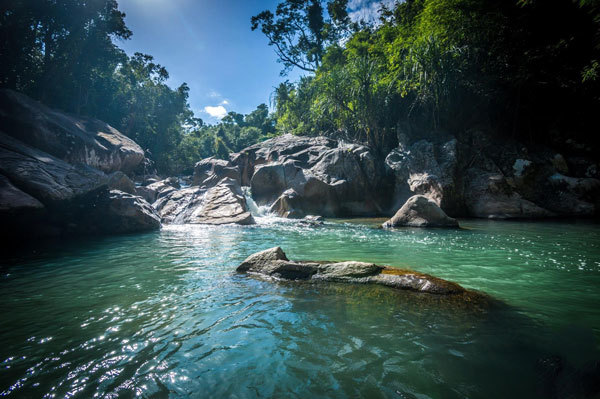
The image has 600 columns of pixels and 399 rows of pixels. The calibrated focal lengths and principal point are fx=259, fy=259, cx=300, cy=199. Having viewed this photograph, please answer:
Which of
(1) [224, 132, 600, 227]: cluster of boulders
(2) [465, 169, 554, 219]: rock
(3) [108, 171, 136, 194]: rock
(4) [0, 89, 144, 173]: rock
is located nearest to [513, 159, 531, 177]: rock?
(1) [224, 132, 600, 227]: cluster of boulders

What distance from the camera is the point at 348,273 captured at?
13.6 ft

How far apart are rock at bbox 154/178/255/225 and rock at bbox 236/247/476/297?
7869 mm

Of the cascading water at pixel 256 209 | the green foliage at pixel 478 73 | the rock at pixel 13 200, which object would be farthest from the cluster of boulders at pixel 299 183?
the green foliage at pixel 478 73

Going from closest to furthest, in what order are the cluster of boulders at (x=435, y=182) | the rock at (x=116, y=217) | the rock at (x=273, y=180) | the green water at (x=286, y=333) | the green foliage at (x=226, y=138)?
the green water at (x=286, y=333) → the rock at (x=116, y=217) → the cluster of boulders at (x=435, y=182) → the rock at (x=273, y=180) → the green foliage at (x=226, y=138)

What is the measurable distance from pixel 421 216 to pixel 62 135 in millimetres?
17294

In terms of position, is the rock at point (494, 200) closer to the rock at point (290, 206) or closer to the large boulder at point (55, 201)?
the rock at point (290, 206)

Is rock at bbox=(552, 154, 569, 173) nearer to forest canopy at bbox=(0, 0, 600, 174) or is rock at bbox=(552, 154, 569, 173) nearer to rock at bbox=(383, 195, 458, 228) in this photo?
forest canopy at bbox=(0, 0, 600, 174)

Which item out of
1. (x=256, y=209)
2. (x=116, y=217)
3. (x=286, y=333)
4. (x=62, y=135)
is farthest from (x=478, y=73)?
A: (x=62, y=135)

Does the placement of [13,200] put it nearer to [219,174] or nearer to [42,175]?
A: [42,175]

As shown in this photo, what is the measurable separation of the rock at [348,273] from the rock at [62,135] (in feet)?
43.8

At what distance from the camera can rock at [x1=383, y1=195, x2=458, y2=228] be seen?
32.7 ft

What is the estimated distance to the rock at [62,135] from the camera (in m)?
11.3

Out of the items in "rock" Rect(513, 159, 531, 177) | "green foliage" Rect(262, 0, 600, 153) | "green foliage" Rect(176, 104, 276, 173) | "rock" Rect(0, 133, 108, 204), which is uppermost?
"green foliage" Rect(176, 104, 276, 173)

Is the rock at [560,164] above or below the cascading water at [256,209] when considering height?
above
